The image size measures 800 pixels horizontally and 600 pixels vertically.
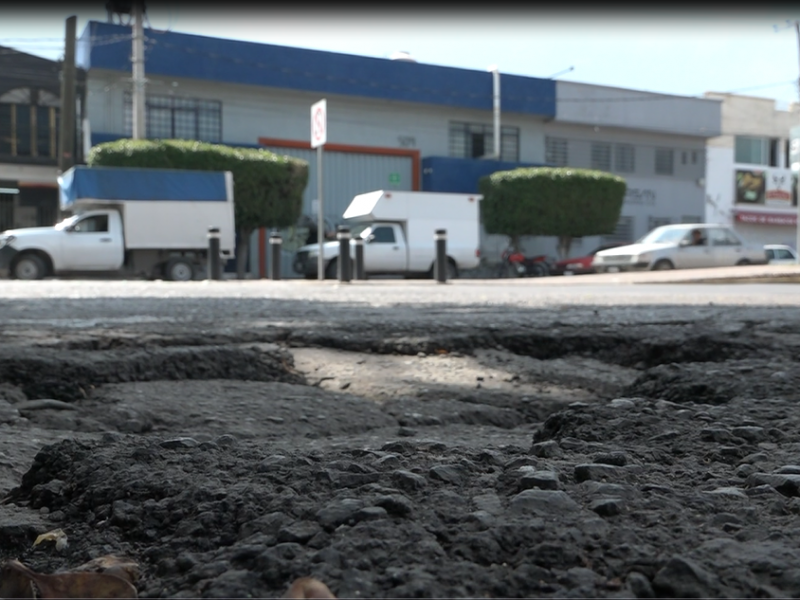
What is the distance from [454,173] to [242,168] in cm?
815

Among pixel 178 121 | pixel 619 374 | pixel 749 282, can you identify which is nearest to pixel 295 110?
pixel 178 121

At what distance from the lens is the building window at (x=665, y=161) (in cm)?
3550

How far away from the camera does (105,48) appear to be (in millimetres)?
25359

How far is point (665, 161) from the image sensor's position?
117 ft

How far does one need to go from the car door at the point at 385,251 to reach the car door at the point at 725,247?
7.06 meters

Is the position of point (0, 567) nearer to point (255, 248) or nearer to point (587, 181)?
point (255, 248)

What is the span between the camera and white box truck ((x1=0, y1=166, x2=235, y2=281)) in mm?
18812

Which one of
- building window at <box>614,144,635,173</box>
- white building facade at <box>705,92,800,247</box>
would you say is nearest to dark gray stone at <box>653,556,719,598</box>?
building window at <box>614,144,635,173</box>

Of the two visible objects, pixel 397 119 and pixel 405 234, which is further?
pixel 397 119

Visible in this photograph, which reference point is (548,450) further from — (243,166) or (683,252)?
(243,166)

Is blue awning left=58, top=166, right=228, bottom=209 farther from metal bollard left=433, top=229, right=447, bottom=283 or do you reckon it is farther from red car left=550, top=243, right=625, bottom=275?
red car left=550, top=243, right=625, bottom=275

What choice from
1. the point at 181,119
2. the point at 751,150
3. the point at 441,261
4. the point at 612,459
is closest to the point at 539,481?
the point at 612,459

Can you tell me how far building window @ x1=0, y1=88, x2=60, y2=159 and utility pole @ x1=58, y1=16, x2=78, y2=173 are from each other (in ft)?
15.6

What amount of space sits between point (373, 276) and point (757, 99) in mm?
23785
